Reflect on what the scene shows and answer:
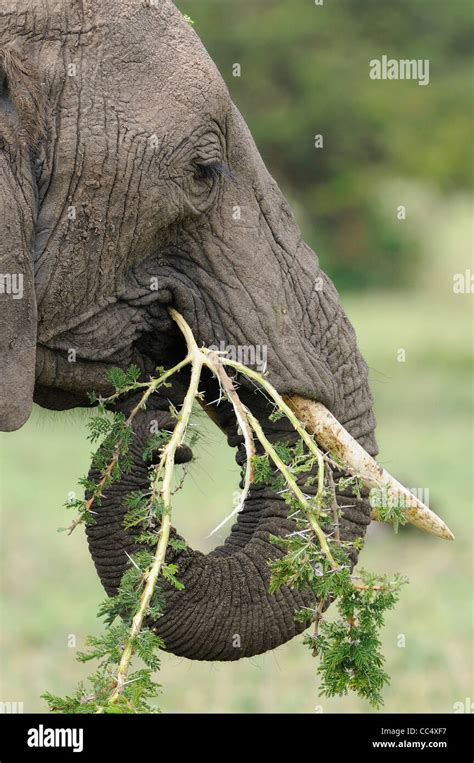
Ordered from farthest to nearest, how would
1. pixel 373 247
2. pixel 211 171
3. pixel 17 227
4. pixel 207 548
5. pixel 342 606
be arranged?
1. pixel 373 247
2. pixel 207 548
3. pixel 211 171
4. pixel 17 227
5. pixel 342 606

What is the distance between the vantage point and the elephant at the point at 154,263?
2998mm

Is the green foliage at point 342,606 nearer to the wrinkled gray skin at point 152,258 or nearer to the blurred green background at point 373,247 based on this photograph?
the wrinkled gray skin at point 152,258

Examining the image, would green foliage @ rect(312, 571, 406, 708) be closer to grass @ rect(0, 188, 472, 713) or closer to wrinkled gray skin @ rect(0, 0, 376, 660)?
wrinkled gray skin @ rect(0, 0, 376, 660)

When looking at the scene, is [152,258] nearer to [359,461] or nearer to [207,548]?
[359,461]

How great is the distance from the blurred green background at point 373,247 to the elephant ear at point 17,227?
16.5ft

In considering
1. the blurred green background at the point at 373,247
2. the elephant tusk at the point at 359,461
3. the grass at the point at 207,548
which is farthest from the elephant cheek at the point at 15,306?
the blurred green background at the point at 373,247

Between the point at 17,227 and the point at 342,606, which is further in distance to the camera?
the point at 17,227

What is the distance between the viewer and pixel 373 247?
88.4ft

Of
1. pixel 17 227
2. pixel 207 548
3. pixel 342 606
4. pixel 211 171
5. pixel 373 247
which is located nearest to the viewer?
pixel 342 606

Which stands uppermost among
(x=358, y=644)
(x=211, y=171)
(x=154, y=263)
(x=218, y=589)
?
(x=211, y=171)

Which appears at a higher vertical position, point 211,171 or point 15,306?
point 211,171

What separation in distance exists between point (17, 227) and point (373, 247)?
2435 cm

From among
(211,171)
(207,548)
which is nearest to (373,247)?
(207,548)

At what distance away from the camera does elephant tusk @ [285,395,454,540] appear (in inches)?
125
